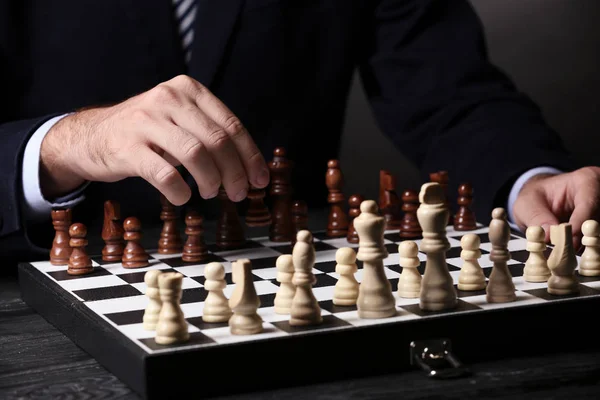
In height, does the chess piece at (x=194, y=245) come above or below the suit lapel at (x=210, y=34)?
below

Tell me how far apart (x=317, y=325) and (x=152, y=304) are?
22cm

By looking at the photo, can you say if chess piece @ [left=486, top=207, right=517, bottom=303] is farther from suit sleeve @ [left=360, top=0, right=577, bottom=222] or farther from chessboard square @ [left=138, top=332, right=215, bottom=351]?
suit sleeve @ [left=360, top=0, right=577, bottom=222]

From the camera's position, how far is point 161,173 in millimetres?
1558

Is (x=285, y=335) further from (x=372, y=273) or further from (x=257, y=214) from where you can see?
(x=257, y=214)

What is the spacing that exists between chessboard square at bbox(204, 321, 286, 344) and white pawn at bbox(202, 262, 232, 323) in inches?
1.3

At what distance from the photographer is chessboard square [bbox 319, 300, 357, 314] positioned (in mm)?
1284

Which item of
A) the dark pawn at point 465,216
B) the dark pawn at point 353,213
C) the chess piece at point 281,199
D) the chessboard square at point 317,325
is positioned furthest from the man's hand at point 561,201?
the chessboard square at point 317,325

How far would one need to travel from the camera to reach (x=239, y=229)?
1.85m

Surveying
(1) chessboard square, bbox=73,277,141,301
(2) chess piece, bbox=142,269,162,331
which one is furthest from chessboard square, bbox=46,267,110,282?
(2) chess piece, bbox=142,269,162,331

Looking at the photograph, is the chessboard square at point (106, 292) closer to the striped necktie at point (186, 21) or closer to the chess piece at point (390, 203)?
the chess piece at point (390, 203)

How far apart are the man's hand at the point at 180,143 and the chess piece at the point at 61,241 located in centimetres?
12

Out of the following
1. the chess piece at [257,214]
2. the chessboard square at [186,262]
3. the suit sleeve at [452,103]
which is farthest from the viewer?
the suit sleeve at [452,103]

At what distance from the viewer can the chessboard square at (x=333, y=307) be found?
128 centimetres

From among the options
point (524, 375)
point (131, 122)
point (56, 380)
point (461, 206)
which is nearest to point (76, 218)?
point (131, 122)
